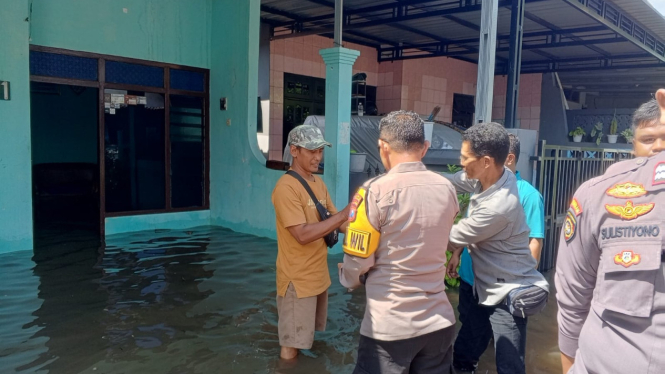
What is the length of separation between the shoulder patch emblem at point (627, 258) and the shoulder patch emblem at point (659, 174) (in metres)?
0.20

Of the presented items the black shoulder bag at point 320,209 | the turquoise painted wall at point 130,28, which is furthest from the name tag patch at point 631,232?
the turquoise painted wall at point 130,28

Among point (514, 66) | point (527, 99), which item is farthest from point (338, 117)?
point (527, 99)

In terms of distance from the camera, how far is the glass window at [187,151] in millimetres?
8188

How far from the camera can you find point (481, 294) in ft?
9.13

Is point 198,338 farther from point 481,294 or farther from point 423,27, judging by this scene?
point 423,27

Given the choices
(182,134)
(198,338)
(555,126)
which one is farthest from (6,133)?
(555,126)

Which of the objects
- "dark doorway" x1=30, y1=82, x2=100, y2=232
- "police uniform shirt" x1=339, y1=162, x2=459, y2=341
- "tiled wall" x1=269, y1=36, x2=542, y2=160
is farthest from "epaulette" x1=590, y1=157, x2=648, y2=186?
"dark doorway" x1=30, y1=82, x2=100, y2=232

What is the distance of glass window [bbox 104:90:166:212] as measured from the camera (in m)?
7.54

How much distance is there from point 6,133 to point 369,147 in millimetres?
5540

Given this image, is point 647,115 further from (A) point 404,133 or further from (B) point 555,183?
(B) point 555,183

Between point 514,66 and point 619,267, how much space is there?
608cm

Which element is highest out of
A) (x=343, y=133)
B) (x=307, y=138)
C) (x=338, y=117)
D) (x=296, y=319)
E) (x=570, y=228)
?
(x=338, y=117)

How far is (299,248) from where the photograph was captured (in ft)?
10.6

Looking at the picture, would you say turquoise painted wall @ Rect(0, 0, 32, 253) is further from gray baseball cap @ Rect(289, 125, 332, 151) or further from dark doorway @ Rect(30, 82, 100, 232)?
gray baseball cap @ Rect(289, 125, 332, 151)
